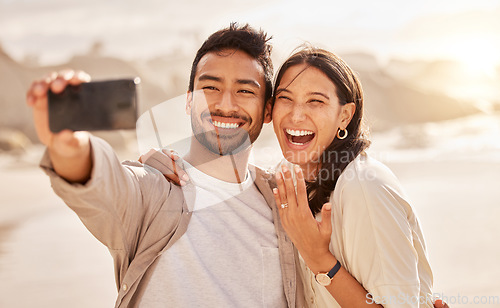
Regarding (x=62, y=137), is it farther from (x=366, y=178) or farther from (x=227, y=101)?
(x=366, y=178)

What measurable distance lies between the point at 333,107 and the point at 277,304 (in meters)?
1.11

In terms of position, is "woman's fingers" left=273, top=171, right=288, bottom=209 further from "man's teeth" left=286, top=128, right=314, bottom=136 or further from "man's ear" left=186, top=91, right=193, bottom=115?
"man's ear" left=186, top=91, right=193, bottom=115

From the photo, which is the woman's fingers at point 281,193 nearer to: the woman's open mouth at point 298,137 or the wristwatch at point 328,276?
the wristwatch at point 328,276

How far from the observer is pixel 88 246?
7660mm

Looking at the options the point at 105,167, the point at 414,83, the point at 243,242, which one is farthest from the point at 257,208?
the point at 414,83

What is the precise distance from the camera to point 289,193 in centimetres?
248

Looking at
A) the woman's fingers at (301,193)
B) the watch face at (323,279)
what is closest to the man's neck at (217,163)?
the woman's fingers at (301,193)

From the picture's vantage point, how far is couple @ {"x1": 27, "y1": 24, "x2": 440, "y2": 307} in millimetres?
2285

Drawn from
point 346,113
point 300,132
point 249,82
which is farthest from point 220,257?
point 346,113

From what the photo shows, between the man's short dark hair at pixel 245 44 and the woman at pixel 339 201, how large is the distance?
11 cm

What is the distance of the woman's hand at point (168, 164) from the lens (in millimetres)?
2584

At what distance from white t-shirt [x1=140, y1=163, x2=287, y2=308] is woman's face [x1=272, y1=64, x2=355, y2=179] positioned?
42 centimetres

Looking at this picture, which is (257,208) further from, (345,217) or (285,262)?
(345,217)

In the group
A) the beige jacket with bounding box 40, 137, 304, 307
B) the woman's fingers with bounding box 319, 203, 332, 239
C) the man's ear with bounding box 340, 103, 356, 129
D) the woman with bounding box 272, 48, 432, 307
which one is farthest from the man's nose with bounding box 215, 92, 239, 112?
the woman's fingers with bounding box 319, 203, 332, 239
